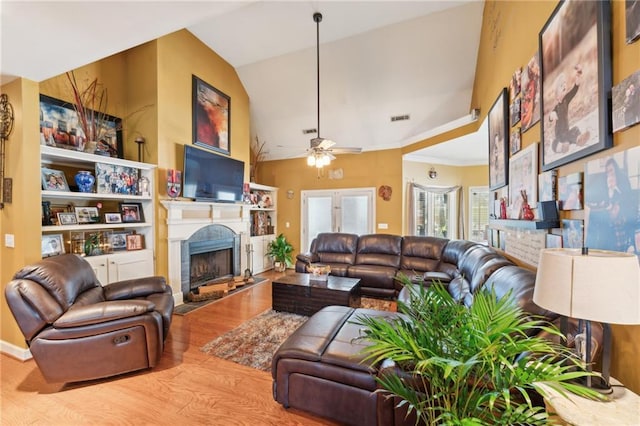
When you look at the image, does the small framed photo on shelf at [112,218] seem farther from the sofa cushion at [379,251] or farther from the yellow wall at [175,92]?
the sofa cushion at [379,251]

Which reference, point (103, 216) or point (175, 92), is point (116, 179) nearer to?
point (103, 216)

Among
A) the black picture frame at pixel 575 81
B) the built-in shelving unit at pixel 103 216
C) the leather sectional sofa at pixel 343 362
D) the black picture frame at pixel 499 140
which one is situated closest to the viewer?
the black picture frame at pixel 575 81

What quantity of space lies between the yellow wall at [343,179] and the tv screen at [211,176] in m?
1.83

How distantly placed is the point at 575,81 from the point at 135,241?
4.69 meters

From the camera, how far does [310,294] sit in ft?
11.6

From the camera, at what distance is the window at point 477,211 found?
5922 millimetres

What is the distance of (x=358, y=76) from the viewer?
4848 mm

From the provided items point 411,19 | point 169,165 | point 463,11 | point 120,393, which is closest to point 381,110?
point 411,19

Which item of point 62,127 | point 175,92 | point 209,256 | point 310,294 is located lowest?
point 310,294

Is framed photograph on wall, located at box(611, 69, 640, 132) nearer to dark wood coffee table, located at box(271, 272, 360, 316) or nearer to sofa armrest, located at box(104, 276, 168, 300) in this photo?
dark wood coffee table, located at box(271, 272, 360, 316)

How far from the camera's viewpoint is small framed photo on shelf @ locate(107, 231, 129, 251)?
11.5 ft

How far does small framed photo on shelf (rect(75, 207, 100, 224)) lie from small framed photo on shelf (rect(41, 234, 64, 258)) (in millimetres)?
307

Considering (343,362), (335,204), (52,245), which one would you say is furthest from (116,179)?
(335,204)

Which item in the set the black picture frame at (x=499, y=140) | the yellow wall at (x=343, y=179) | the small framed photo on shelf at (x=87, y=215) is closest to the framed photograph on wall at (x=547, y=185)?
the black picture frame at (x=499, y=140)
